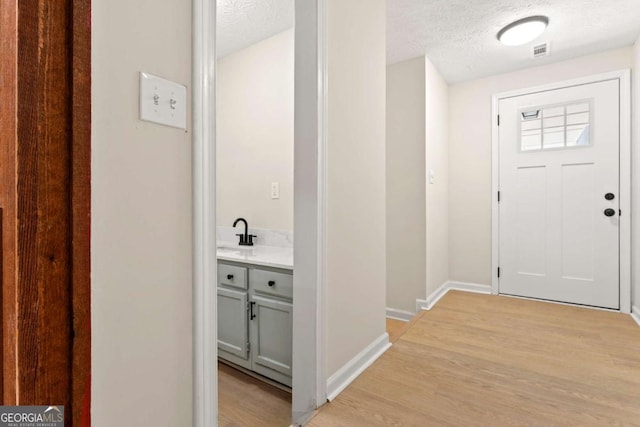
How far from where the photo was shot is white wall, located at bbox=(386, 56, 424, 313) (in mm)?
2938

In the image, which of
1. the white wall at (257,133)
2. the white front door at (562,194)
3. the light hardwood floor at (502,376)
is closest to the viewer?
the light hardwood floor at (502,376)

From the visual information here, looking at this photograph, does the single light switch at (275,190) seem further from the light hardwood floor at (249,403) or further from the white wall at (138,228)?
the white wall at (138,228)

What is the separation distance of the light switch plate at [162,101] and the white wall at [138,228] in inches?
0.7

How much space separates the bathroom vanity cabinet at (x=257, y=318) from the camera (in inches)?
68.5

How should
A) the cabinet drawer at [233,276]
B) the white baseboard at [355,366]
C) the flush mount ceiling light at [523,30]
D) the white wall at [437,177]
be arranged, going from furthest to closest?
the white wall at [437,177]
the flush mount ceiling light at [523,30]
the cabinet drawer at [233,276]
the white baseboard at [355,366]

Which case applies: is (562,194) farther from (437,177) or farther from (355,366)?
(355,366)

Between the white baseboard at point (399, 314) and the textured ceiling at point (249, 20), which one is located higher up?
the textured ceiling at point (249, 20)

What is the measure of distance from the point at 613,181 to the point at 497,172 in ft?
3.04

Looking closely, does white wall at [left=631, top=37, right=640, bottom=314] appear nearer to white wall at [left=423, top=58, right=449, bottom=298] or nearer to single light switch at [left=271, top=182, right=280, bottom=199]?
white wall at [left=423, top=58, right=449, bottom=298]

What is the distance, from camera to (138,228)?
73 centimetres

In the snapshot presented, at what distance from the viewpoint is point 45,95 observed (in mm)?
588

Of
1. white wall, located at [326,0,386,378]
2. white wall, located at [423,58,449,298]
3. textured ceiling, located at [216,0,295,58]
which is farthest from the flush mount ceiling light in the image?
textured ceiling, located at [216,0,295,58]

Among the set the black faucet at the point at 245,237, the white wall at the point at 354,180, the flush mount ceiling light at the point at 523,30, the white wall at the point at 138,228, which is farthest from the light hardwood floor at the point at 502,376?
the flush mount ceiling light at the point at 523,30

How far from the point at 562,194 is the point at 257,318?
3.08 metres
